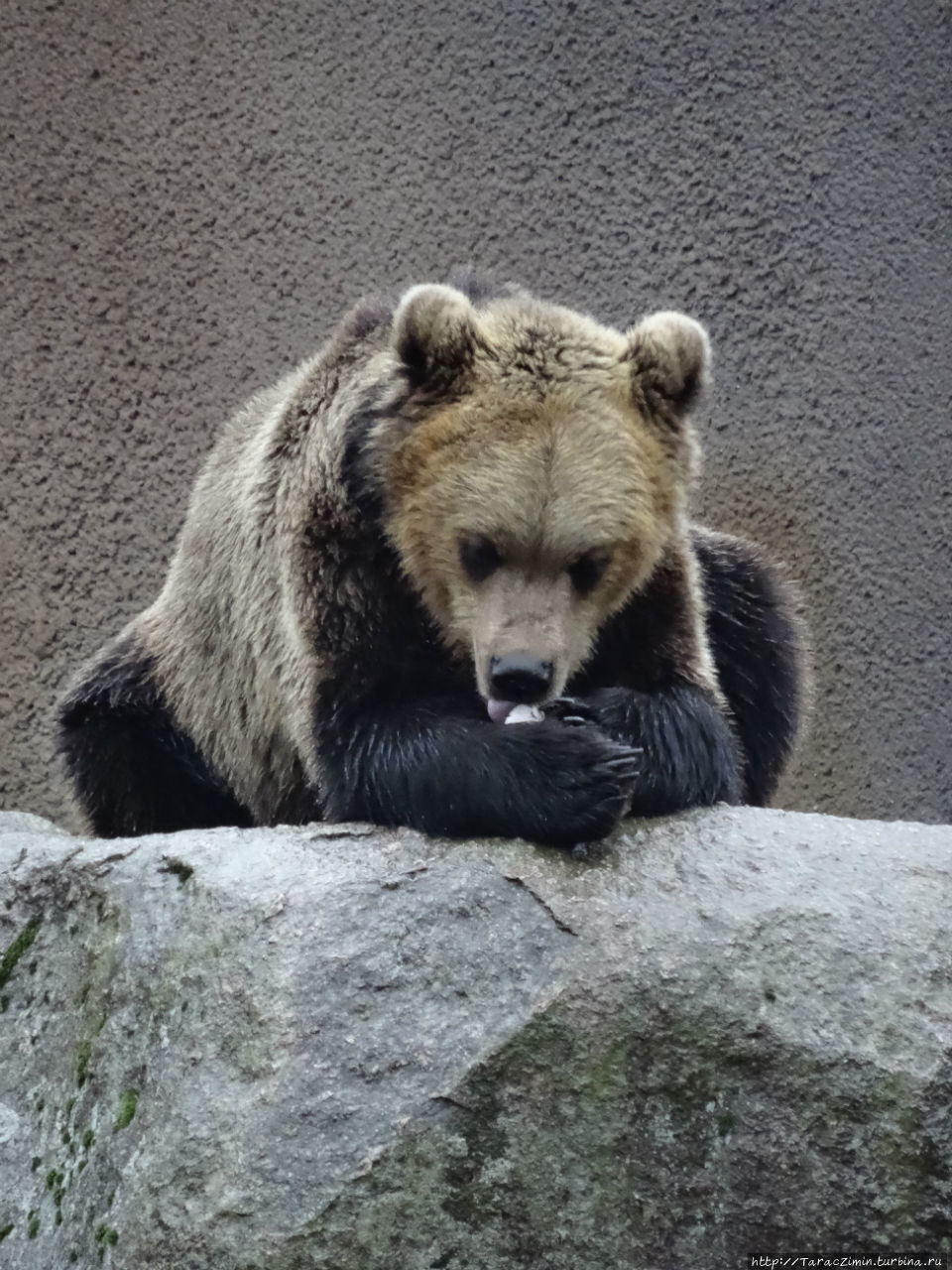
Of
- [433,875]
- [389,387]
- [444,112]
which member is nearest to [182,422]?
[444,112]

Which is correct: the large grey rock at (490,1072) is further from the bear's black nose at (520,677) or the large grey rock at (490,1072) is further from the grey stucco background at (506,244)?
the grey stucco background at (506,244)

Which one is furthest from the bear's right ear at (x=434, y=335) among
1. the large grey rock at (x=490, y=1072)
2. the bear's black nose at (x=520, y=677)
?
the large grey rock at (x=490, y=1072)

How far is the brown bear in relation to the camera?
401 centimetres

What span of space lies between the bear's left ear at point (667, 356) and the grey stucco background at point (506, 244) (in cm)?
250

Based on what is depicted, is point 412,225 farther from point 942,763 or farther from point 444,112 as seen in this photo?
point 942,763

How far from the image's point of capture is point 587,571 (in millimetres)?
4328

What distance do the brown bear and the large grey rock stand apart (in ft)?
1.22

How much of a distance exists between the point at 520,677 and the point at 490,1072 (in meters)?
1.11

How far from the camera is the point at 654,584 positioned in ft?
15.3

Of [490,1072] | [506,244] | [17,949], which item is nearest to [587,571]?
[490,1072]

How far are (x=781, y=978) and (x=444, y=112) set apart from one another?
494cm

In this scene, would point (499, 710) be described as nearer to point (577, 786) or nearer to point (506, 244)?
point (577, 786)

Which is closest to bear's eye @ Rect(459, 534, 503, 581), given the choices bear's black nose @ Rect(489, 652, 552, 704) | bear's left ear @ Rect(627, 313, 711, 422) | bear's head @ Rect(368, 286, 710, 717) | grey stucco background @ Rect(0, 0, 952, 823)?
bear's head @ Rect(368, 286, 710, 717)

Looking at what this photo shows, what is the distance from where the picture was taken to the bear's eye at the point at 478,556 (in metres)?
4.24
